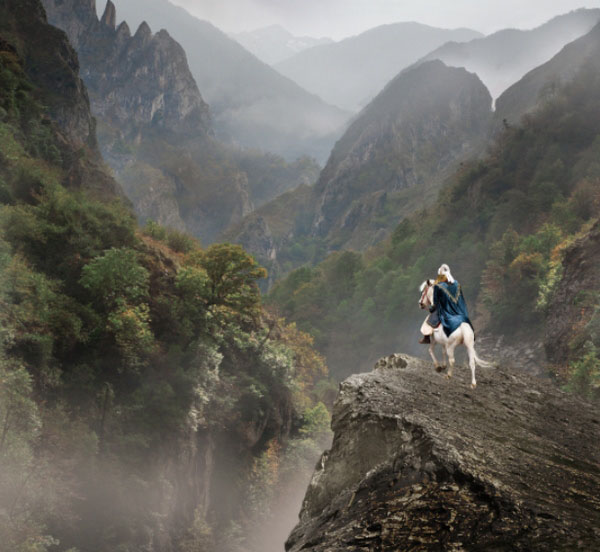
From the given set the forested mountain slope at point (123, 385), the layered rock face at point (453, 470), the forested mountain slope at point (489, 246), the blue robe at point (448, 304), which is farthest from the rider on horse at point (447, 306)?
the forested mountain slope at point (489, 246)

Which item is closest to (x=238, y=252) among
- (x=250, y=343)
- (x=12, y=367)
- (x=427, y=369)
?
(x=250, y=343)

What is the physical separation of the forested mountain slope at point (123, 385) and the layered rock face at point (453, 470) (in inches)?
671

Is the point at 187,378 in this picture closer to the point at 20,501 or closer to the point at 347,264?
the point at 20,501

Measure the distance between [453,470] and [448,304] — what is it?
15.3ft

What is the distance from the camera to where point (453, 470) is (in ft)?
19.0

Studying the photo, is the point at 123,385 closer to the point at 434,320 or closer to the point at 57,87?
the point at 434,320

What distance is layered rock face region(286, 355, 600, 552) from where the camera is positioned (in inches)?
192

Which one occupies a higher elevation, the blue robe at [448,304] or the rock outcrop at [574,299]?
the rock outcrop at [574,299]

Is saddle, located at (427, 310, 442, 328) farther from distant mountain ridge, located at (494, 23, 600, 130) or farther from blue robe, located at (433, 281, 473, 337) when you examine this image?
distant mountain ridge, located at (494, 23, 600, 130)

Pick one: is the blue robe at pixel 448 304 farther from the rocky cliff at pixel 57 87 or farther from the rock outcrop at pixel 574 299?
the rocky cliff at pixel 57 87

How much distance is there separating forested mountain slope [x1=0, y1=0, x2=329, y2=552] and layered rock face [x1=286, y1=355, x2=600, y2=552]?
17037mm

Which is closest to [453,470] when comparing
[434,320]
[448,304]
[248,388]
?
[434,320]

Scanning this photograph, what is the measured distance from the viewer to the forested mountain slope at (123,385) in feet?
70.2

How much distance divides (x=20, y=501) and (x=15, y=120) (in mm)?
36642
